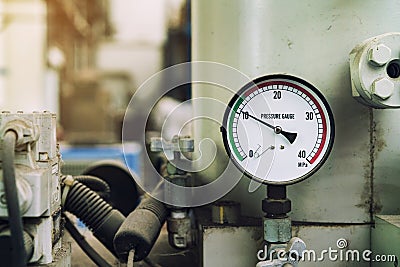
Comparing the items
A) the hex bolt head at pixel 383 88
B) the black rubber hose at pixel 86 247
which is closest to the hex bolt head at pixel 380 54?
the hex bolt head at pixel 383 88

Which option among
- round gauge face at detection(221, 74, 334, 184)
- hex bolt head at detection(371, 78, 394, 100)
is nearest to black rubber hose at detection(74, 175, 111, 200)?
round gauge face at detection(221, 74, 334, 184)

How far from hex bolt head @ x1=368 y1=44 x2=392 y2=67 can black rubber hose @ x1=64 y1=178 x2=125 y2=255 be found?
1.30 ft

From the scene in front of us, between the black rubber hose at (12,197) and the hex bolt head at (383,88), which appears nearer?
the black rubber hose at (12,197)

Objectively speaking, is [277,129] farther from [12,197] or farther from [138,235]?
[12,197]

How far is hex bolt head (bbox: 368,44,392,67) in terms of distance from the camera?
631 mm

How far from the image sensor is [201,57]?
2.71ft

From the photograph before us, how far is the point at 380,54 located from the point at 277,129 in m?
0.15

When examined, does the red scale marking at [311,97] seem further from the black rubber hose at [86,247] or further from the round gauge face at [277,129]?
the black rubber hose at [86,247]

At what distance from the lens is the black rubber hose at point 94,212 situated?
76 cm

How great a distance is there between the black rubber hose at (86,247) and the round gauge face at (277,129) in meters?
0.25

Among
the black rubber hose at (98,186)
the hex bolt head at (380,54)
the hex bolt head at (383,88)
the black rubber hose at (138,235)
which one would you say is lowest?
the black rubber hose at (138,235)

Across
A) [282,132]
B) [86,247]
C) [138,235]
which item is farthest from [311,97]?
[86,247]

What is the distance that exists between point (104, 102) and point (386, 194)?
492 centimetres

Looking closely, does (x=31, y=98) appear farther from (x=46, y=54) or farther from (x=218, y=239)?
(x=218, y=239)
